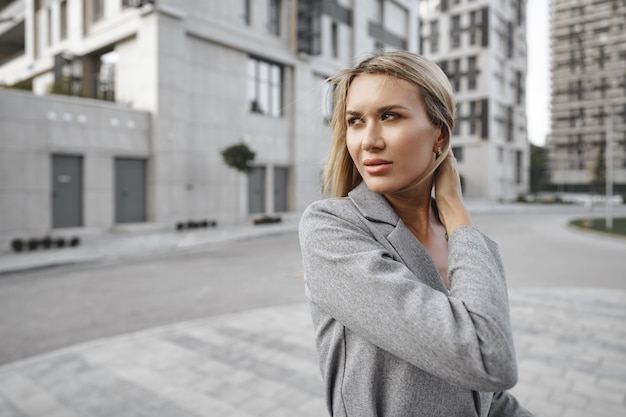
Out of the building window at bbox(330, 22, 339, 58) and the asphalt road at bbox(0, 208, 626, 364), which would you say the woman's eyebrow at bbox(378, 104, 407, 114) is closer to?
the asphalt road at bbox(0, 208, 626, 364)

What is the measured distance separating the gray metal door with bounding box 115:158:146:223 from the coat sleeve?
64.1ft

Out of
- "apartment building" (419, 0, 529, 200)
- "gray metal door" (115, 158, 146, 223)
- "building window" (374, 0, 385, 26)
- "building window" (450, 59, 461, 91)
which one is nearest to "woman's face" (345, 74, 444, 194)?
"gray metal door" (115, 158, 146, 223)

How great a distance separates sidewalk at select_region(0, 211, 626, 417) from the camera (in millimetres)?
Result: 3863

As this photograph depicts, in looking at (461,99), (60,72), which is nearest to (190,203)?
(60,72)

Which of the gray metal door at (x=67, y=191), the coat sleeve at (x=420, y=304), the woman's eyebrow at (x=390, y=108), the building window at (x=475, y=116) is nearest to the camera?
the coat sleeve at (x=420, y=304)

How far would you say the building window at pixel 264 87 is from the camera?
24.4 m

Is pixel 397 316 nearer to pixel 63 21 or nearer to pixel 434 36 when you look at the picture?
pixel 63 21

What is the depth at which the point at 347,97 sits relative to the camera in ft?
4.67

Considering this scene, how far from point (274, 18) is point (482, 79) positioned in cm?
3507

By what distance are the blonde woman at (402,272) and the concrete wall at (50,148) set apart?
1763 cm

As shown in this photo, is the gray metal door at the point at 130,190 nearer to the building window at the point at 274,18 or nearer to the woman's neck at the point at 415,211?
the building window at the point at 274,18

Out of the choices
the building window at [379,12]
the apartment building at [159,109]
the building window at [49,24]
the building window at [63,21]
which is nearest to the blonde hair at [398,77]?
the apartment building at [159,109]

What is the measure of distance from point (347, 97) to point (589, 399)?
4034 mm

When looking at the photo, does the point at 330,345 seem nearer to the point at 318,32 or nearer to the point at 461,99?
the point at 318,32
